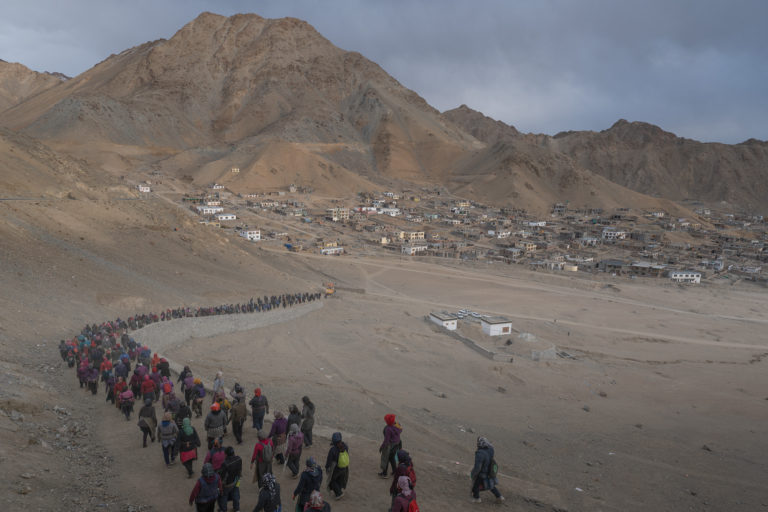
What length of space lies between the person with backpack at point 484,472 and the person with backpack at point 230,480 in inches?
145

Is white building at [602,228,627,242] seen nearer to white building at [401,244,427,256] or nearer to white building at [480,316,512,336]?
white building at [401,244,427,256]

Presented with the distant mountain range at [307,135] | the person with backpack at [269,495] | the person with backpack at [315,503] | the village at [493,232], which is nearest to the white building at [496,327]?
the person with backpack at [269,495]

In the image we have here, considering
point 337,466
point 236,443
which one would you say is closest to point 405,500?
point 337,466

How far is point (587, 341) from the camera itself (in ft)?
95.6

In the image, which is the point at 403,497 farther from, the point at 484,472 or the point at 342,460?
the point at 484,472

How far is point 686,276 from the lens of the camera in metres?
51.3

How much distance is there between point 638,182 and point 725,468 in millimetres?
157700

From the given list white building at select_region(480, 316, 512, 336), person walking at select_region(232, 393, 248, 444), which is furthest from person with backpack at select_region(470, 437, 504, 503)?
white building at select_region(480, 316, 512, 336)

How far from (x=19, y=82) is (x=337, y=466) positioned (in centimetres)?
22804

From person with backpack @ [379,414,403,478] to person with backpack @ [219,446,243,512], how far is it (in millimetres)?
2432

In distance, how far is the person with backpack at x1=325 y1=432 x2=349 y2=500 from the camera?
750 cm

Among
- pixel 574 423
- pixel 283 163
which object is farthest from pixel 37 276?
pixel 283 163

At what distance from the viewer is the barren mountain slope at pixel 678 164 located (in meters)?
142

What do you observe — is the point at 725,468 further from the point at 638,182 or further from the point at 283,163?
the point at 638,182
